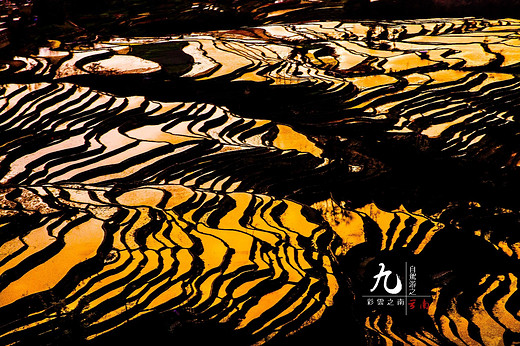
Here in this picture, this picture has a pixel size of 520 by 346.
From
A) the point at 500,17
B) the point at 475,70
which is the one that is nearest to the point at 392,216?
the point at 475,70

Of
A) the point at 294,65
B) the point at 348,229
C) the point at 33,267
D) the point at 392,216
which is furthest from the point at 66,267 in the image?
the point at 294,65

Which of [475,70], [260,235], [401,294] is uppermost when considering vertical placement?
[475,70]

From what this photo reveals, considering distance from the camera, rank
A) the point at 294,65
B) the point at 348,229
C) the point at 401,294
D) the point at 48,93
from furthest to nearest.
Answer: the point at 294,65 < the point at 48,93 < the point at 348,229 < the point at 401,294

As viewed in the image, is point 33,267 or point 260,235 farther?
point 260,235

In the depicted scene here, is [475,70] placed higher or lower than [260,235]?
higher

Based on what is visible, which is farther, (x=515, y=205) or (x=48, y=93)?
(x=48, y=93)

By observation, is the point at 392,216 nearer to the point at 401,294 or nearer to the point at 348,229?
the point at 348,229

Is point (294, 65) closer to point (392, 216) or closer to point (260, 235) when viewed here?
point (392, 216)

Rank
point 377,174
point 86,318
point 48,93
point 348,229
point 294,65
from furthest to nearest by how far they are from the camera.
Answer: point 294,65
point 48,93
point 377,174
point 348,229
point 86,318

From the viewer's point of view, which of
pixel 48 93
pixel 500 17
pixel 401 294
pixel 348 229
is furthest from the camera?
pixel 500 17
